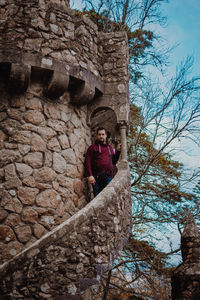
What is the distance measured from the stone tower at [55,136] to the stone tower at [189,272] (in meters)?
0.94

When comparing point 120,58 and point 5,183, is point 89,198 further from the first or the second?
point 120,58

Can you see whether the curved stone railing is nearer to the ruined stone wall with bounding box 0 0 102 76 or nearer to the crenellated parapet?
the crenellated parapet

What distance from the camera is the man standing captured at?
19.3ft

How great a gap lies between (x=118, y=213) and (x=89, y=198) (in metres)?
1.36

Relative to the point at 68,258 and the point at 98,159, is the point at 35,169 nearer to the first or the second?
the point at 98,159

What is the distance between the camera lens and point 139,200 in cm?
963

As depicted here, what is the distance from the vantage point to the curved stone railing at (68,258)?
11.5 feet

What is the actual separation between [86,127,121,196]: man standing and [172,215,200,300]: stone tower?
2.26 metres

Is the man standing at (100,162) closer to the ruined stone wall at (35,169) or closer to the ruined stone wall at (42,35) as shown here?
the ruined stone wall at (35,169)

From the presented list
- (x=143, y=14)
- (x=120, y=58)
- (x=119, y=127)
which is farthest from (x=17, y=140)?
(x=143, y=14)

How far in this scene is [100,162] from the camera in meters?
6.02

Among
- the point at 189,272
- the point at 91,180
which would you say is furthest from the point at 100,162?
the point at 189,272

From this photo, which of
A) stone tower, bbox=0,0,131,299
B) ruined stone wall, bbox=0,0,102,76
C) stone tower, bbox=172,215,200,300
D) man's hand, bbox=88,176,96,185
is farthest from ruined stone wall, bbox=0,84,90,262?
stone tower, bbox=172,215,200,300

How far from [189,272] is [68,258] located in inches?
51.9
